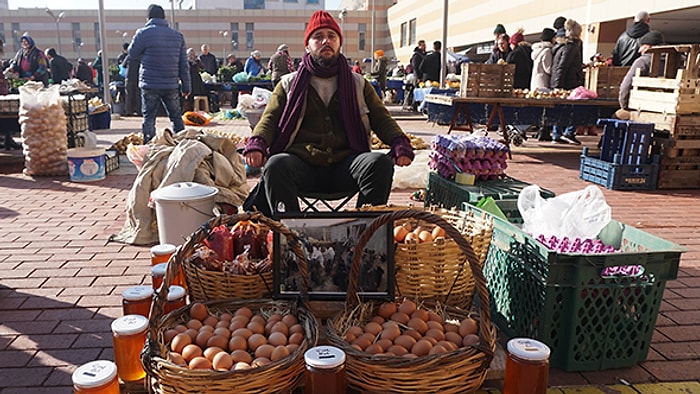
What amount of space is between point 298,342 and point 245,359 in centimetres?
20

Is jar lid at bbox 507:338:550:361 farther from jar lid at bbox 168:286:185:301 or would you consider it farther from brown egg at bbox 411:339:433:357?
jar lid at bbox 168:286:185:301

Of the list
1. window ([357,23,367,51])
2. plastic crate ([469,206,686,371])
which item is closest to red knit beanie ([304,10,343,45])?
plastic crate ([469,206,686,371])

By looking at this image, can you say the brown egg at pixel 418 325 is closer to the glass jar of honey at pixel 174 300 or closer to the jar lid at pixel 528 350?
the jar lid at pixel 528 350

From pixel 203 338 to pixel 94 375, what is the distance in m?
0.42

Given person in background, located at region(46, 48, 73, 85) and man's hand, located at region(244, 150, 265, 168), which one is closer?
man's hand, located at region(244, 150, 265, 168)

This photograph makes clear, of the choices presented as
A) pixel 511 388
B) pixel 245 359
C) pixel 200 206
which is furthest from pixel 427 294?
pixel 200 206

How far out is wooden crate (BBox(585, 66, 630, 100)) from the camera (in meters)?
8.38

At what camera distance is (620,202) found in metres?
5.55

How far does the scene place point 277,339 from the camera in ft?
6.51

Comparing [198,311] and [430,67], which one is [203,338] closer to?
[198,311]

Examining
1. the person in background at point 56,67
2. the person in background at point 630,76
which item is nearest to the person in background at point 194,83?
the person in background at point 56,67

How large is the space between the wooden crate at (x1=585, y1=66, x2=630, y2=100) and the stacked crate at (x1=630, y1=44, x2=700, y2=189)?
195cm

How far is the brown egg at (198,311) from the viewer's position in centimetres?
218

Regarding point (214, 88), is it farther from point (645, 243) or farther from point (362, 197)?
point (645, 243)
